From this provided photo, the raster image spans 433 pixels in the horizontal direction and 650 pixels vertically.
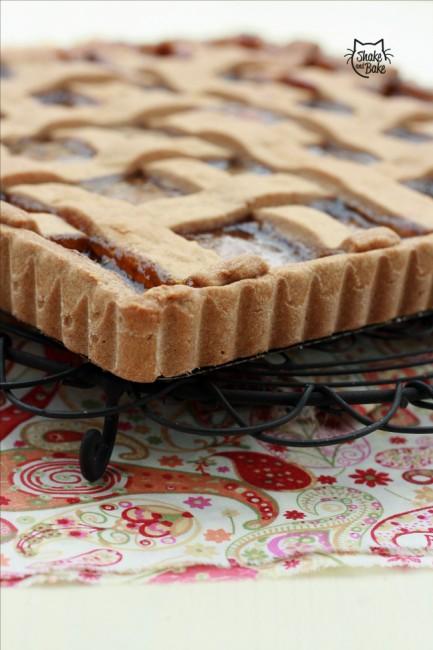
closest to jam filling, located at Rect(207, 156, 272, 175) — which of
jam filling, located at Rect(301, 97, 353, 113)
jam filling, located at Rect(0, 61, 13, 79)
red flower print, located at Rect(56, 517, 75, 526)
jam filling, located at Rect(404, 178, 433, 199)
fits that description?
jam filling, located at Rect(404, 178, 433, 199)

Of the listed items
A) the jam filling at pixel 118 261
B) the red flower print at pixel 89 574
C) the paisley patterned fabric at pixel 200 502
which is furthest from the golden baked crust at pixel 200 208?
the red flower print at pixel 89 574

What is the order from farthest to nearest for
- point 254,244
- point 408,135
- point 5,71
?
point 5,71, point 408,135, point 254,244

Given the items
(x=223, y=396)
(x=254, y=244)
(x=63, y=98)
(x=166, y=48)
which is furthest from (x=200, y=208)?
(x=166, y=48)

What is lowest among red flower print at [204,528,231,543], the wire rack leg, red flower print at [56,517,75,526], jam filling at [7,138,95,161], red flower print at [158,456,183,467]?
red flower print at [158,456,183,467]

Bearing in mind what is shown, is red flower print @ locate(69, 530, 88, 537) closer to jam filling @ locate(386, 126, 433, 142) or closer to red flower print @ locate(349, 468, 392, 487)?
red flower print @ locate(349, 468, 392, 487)

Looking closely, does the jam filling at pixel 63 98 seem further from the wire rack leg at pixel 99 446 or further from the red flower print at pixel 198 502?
the red flower print at pixel 198 502

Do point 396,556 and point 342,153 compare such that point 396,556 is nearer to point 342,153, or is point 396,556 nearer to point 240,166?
point 240,166

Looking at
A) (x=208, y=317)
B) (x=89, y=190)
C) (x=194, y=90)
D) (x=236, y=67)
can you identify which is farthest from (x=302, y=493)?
(x=236, y=67)
